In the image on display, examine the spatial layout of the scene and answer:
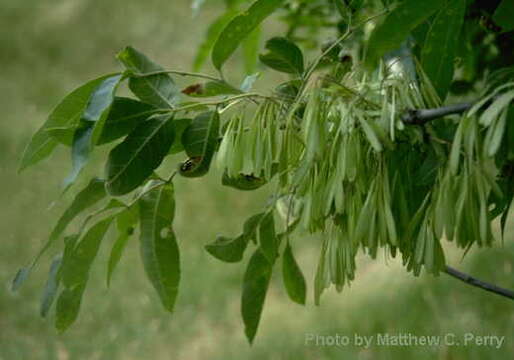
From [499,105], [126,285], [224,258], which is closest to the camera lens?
[499,105]

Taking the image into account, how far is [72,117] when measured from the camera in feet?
1.61

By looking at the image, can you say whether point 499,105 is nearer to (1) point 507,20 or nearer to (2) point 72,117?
(1) point 507,20

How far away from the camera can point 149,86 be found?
0.51 meters

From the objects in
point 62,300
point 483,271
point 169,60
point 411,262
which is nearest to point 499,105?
point 411,262

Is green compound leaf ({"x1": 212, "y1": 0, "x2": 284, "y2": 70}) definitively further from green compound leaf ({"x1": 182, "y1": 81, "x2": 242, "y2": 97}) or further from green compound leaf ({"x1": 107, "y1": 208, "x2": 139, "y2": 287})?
green compound leaf ({"x1": 107, "y1": 208, "x2": 139, "y2": 287})

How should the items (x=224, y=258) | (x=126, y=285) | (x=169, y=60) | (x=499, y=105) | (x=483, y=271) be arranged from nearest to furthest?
(x=499, y=105) < (x=224, y=258) < (x=483, y=271) < (x=126, y=285) < (x=169, y=60)

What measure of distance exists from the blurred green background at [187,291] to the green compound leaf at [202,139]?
32 cm

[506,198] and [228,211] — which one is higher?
[228,211]

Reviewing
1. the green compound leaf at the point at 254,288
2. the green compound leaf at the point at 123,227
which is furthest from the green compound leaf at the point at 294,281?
the green compound leaf at the point at 123,227

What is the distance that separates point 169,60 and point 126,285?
978 millimetres

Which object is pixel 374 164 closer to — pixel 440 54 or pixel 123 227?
pixel 440 54

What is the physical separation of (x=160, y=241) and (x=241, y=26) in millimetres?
168

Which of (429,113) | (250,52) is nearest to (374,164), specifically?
(429,113)

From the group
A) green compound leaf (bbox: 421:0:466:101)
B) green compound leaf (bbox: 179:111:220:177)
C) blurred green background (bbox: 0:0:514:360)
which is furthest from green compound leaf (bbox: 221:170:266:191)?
blurred green background (bbox: 0:0:514:360)
